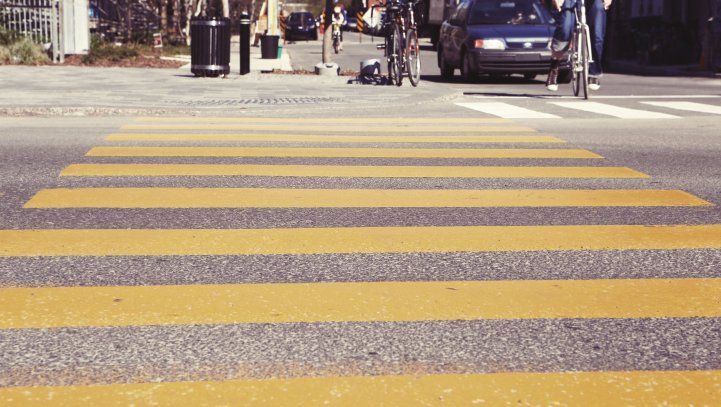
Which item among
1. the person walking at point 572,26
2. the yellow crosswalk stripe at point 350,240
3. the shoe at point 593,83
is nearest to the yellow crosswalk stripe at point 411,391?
the yellow crosswalk stripe at point 350,240

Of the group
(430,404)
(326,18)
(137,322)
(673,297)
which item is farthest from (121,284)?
(326,18)

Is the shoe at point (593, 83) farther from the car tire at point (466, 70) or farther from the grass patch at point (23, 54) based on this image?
the grass patch at point (23, 54)

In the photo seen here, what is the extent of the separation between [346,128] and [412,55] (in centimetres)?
702

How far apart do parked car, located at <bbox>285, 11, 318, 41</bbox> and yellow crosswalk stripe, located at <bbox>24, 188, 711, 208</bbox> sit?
174 feet

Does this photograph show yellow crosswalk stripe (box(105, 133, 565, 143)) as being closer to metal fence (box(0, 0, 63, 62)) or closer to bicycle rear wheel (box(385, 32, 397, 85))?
bicycle rear wheel (box(385, 32, 397, 85))

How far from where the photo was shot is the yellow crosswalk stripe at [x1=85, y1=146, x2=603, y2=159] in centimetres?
866

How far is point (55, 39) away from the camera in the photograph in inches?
922

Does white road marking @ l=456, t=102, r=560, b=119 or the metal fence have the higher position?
the metal fence

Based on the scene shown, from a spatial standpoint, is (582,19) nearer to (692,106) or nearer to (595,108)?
(595,108)

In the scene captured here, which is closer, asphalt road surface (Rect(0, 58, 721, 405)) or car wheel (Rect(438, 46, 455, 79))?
asphalt road surface (Rect(0, 58, 721, 405))

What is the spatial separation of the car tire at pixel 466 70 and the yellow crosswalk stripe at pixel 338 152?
441 inches

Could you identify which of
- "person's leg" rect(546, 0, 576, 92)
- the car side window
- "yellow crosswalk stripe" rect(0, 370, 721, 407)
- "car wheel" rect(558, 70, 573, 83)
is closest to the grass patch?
the car side window

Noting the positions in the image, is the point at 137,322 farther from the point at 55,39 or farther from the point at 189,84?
the point at 55,39

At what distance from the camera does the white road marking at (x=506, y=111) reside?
12.6 metres
